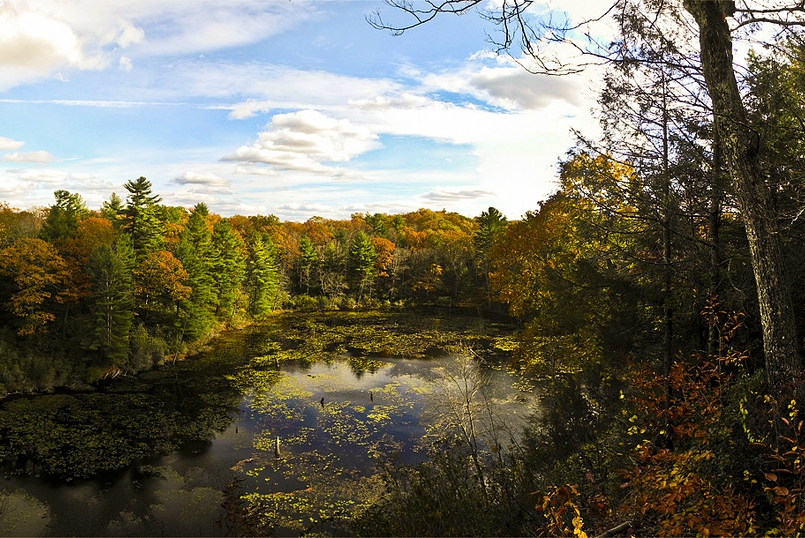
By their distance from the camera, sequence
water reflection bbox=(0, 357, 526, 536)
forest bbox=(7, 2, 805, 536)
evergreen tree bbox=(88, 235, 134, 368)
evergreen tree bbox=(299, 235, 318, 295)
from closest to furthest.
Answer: forest bbox=(7, 2, 805, 536) < water reflection bbox=(0, 357, 526, 536) < evergreen tree bbox=(88, 235, 134, 368) < evergreen tree bbox=(299, 235, 318, 295)

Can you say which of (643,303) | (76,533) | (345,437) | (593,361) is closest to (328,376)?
(345,437)

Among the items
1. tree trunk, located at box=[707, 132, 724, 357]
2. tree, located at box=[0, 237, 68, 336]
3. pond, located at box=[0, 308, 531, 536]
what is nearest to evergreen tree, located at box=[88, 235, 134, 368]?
tree, located at box=[0, 237, 68, 336]

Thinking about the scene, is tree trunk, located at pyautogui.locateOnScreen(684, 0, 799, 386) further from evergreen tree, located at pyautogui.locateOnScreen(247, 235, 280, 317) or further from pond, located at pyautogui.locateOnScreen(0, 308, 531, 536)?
evergreen tree, located at pyautogui.locateOnScreen(247, 235, 280, 317)

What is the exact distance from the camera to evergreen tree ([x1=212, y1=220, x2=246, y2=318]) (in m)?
32.1

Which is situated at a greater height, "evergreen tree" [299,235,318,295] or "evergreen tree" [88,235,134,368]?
"evergreen tree" [299,235,318,295]

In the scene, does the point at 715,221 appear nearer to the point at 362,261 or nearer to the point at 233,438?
the point at 233,438

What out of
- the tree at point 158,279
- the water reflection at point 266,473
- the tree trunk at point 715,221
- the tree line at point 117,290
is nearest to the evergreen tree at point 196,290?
the tree line at point 117,290

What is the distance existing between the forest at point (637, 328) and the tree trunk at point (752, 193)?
2 cm

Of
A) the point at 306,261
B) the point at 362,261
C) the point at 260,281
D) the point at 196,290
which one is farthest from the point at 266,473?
the point at 306,261

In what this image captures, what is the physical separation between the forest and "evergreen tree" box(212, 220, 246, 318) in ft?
25.6

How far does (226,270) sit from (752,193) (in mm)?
32611

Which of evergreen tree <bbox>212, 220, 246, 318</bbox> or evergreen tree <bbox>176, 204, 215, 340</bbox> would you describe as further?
evergreen tree <bbox>212, 220, 246, 318</bbox>

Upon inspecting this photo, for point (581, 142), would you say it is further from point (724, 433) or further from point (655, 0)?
point (724, 433)

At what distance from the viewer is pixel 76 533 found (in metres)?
10.7
